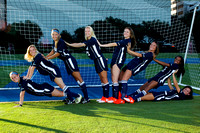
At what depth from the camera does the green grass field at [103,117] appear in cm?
288

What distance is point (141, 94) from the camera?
15.6 ft

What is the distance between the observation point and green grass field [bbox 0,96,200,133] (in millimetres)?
2875

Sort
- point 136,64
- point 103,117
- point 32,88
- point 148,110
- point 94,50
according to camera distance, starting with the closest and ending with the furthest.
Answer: point 103,117, point 148,110, point 32,88, point 94,50, point 136,64

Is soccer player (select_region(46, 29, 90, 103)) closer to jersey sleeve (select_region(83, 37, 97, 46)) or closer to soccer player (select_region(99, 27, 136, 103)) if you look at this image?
jersey sleeve (select_region(83, 37, 97, 46))

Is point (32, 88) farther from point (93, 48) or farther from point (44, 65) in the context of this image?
point (93, 48)

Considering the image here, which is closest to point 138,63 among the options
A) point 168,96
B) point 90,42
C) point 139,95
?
point 139,95

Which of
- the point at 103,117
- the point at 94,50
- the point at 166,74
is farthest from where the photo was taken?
the point at 166,74

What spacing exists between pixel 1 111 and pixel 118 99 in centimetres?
256

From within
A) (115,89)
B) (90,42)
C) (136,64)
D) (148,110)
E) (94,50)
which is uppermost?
(90,42)

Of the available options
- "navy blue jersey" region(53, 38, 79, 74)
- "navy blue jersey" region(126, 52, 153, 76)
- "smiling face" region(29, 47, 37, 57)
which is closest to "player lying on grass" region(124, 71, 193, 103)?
"navy blue jersey" region(126, 52, 153, 76)

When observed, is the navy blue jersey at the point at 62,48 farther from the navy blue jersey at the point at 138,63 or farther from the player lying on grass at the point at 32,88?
the navy blue jersey at the point at 138,63

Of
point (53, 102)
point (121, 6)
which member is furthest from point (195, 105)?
point (121, 6)

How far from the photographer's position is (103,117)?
3428 millimetres

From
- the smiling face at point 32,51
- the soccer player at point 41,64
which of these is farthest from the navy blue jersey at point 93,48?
the smiling face at point 32,51
